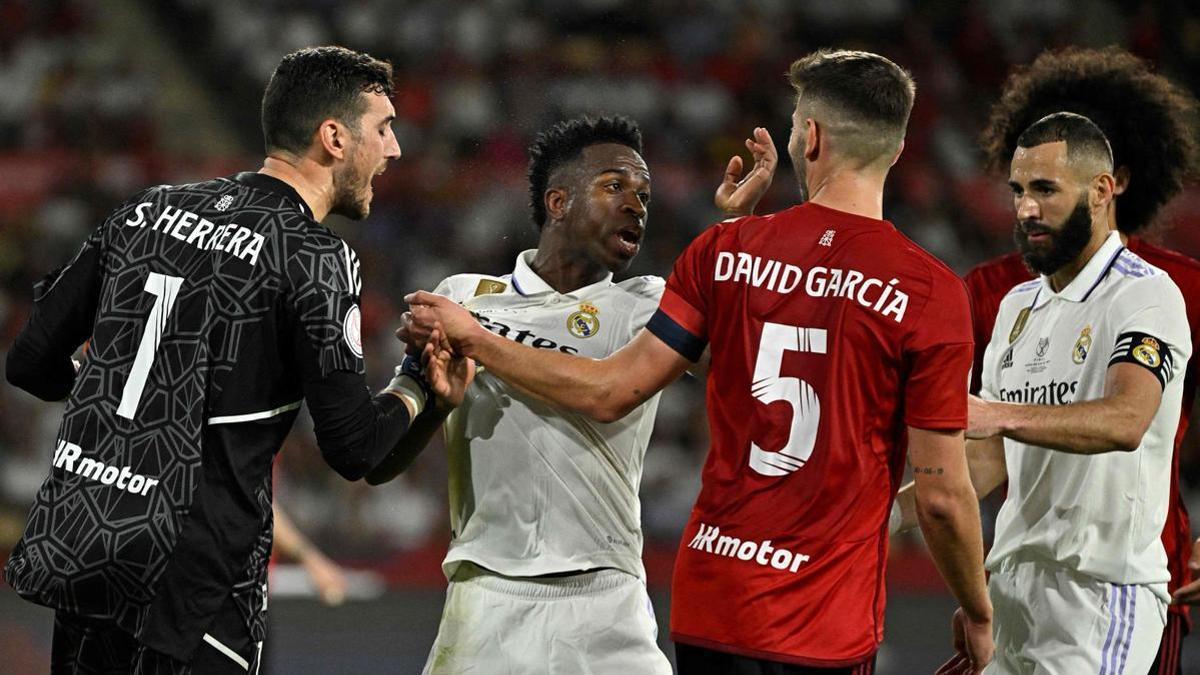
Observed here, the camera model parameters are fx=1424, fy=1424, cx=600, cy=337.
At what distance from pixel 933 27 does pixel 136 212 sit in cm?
1270

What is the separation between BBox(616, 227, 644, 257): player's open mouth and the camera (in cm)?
421

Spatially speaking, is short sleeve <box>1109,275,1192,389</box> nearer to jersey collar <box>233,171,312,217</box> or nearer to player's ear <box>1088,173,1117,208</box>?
player's ear <box>1088,173,1117,208</box>

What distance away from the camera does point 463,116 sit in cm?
1347

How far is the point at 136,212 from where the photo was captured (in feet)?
11.3

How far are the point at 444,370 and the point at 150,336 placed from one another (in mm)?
829

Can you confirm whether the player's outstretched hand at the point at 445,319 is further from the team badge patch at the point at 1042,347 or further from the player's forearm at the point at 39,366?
the team badge patch at the point at 1042,347

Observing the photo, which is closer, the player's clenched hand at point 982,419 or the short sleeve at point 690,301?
the short sleeve at point 690,301

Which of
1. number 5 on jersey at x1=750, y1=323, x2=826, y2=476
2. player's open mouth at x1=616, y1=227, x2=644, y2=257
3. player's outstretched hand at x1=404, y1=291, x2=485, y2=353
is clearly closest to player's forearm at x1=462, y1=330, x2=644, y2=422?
player's outstretched hand at x1=404, y1=291, x2=485, y2=353

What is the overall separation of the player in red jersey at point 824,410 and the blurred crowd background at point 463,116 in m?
7.53

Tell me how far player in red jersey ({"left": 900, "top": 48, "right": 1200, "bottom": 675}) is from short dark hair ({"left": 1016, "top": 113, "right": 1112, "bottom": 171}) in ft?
0.70

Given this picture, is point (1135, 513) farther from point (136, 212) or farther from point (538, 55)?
point (538, 55)

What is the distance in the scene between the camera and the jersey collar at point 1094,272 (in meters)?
4.30

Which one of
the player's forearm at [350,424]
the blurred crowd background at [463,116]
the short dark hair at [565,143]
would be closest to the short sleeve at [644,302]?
the short dark hair at [565,143]

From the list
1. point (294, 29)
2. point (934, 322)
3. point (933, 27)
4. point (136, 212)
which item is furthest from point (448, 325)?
point (933, 27)
